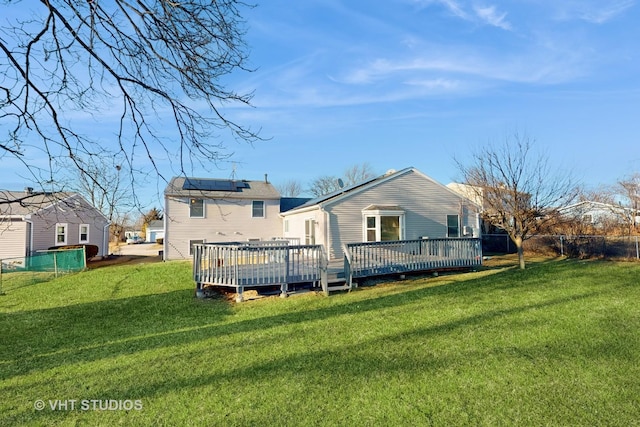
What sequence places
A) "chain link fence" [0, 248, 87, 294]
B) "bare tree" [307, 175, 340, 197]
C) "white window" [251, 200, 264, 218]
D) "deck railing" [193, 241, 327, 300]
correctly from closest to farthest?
"deck railing" [193, 241, 327, 300], "chain link fence" [0, 248, 87, 294], "white window" [251, 200, 264, 218], "bare tree" [307, 175, 340, 197]

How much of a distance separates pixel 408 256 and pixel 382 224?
4253 millimetres

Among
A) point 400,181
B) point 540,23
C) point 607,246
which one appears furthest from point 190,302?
point 607,246

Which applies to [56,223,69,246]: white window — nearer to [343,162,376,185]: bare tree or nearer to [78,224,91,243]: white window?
[78,224,91,243]: white window

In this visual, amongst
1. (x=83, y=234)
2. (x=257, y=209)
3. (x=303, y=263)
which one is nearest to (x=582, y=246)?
(x=303, y=263)

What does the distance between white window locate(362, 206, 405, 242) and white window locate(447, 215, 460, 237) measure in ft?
9.67

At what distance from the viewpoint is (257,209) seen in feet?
71.4

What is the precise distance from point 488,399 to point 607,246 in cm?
1614

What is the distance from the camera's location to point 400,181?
53.3 ft

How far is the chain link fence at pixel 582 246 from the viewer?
14172 mm

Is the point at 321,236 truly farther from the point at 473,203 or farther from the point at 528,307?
the point at 528,307

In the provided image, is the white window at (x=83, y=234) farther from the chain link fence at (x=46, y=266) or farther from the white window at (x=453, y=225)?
the white window at (x=453, y=225)

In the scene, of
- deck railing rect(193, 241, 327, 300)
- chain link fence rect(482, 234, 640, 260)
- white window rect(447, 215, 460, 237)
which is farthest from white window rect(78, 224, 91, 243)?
chain link fence rect(482, 234, 640, 260)

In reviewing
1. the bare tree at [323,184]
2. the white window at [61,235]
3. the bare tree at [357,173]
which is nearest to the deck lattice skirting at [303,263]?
the white window at [61,235]

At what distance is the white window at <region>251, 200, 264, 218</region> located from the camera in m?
21.6
